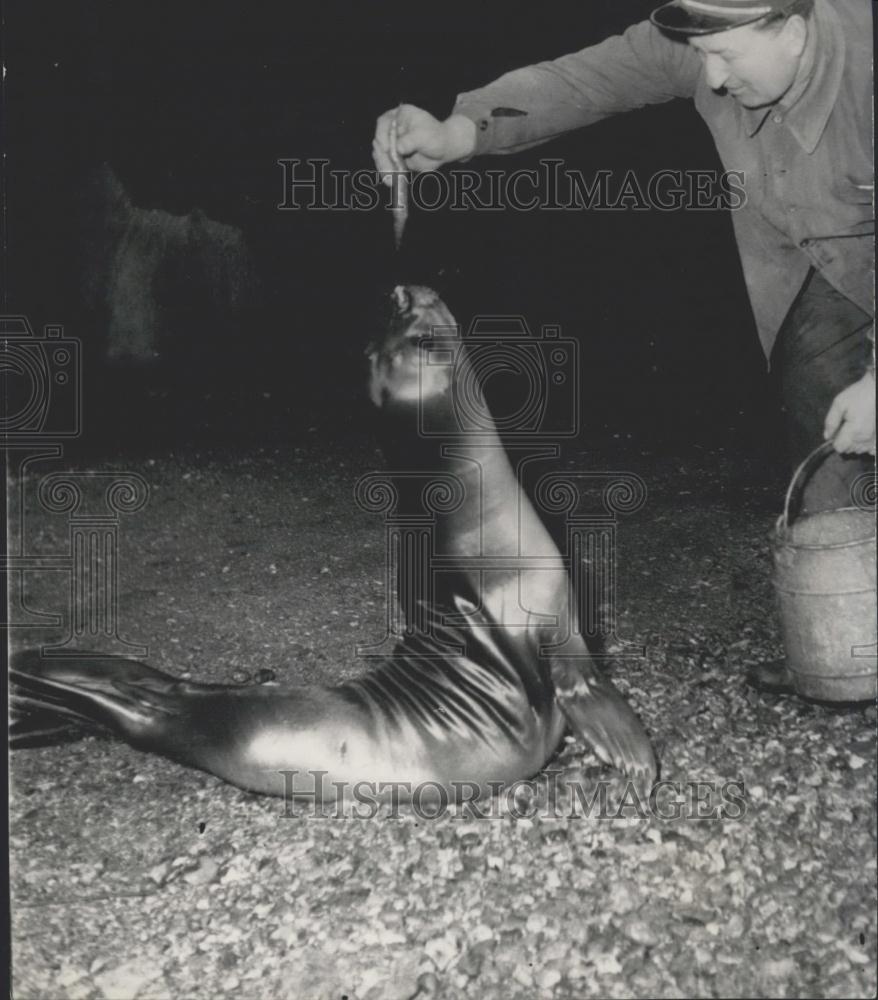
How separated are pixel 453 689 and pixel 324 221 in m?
3.85

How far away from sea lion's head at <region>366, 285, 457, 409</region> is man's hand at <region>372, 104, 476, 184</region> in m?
0.42

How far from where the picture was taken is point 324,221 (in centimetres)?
539

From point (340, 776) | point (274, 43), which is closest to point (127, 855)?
point (340, 776)

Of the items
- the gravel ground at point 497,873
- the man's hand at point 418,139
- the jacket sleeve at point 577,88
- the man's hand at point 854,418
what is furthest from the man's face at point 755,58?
the gravel ground at point 497,873

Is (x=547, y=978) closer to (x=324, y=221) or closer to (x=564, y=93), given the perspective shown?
(x=564, y=93)

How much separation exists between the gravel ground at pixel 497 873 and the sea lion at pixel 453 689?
0.09m

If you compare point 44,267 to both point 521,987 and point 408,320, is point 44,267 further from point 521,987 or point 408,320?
point 521,987

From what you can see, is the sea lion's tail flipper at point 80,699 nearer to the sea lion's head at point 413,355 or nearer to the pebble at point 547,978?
the sea lion's head at point 413,355

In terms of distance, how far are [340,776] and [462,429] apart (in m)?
0.86

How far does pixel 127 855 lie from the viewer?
2.10 meters

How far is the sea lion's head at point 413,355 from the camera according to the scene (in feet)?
6.77

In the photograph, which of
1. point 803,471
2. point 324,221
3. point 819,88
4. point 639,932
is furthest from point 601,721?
point 324,221

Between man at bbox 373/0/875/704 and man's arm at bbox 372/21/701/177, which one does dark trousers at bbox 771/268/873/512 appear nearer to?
man at bbox 373/0/875/704

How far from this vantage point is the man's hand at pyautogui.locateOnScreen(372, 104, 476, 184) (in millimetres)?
2275
